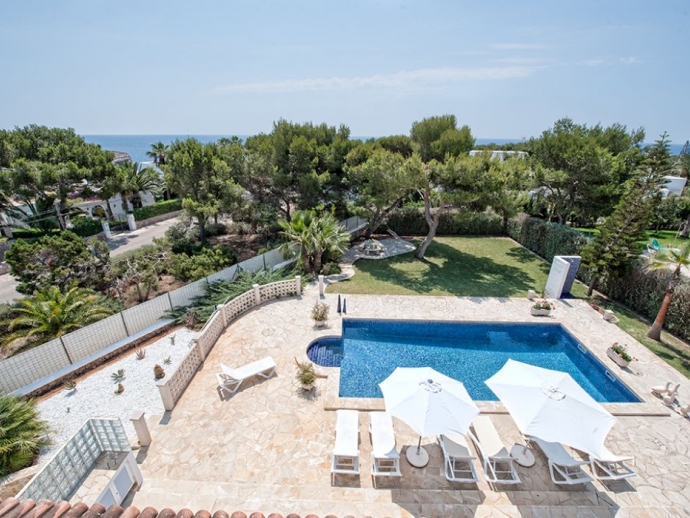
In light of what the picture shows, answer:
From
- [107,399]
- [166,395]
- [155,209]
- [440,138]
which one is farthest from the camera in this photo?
[155,209]

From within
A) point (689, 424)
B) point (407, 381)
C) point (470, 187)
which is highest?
point (470, 187)

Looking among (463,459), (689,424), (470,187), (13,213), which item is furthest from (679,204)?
(13,213)

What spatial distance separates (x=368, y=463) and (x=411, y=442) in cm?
131

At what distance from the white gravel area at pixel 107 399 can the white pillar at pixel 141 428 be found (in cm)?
77

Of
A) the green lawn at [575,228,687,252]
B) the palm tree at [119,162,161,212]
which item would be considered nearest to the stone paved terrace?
the green lawn at [575,228,687,252]

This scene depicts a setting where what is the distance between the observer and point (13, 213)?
23.8 m

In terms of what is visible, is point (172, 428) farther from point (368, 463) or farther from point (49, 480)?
point (368, 463)

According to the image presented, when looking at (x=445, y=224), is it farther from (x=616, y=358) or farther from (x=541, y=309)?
(x=616, y=358)

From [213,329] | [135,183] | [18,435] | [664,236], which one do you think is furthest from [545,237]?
[135,183]

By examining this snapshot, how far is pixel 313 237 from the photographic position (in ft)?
57.5

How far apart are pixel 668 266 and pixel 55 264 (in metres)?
25.7

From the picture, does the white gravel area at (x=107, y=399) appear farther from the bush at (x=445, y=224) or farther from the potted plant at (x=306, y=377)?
the bush at (x=445, y=224)

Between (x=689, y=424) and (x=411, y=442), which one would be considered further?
(x=689, y=424)

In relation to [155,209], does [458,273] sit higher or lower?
lower
